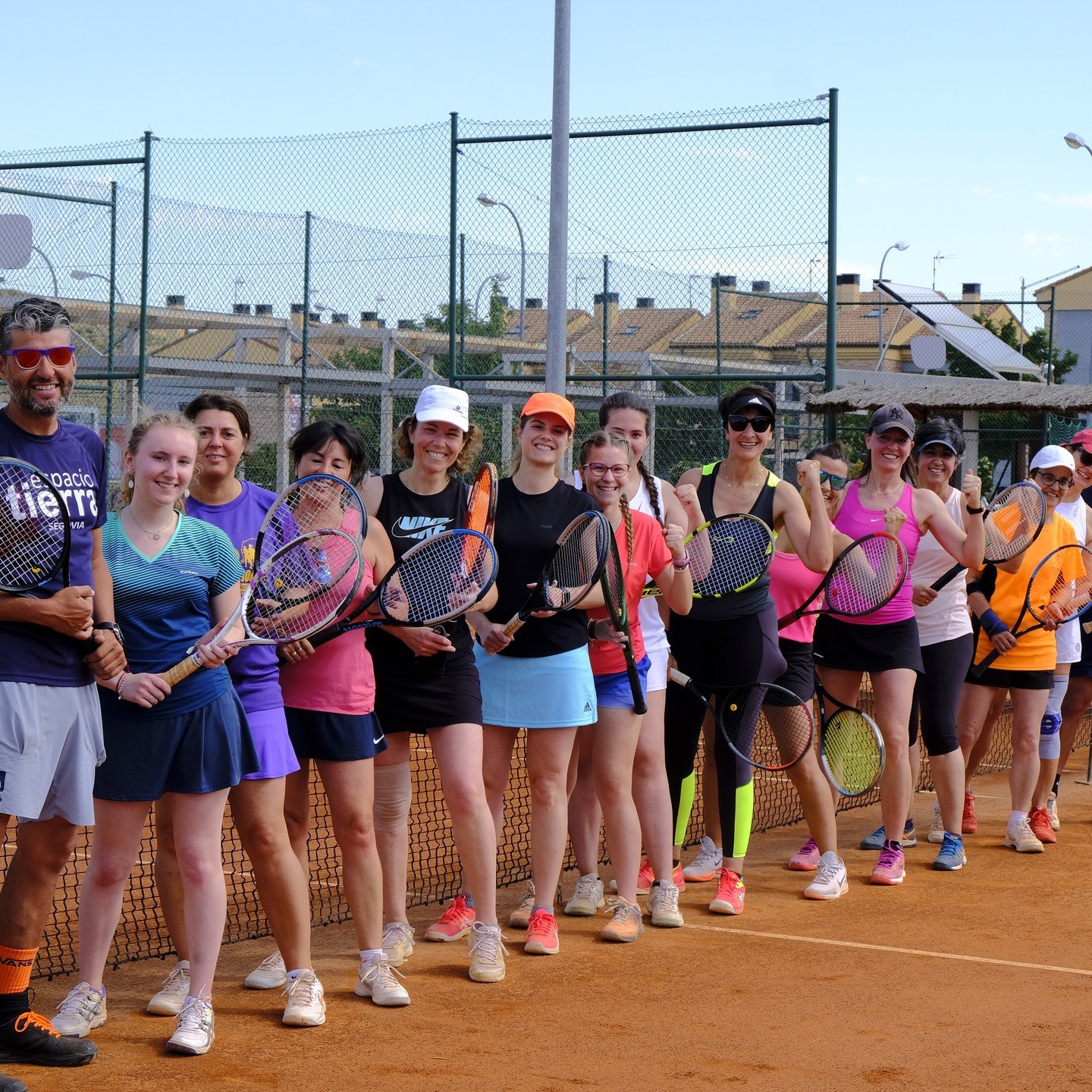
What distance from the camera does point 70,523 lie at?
132 inches

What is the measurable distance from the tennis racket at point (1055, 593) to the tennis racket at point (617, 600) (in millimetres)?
2336

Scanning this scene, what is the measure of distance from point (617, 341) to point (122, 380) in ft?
13.4

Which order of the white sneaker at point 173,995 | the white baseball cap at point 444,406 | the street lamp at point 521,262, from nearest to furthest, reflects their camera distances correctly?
1. the white sneaker at point 173,995
2. the white baseball cap at point 444,406
3. the street lamp at point 521,262

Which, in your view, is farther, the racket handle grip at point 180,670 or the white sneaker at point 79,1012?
the white sneaker at point 79,1012

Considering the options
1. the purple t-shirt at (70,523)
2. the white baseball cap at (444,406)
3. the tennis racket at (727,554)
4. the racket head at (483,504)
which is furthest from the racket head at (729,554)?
the purple t-shirt at (70,523)

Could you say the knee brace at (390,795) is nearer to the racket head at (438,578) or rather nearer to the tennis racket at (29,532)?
the racket head at (438,578)

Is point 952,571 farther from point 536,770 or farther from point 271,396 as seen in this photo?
point 271,396

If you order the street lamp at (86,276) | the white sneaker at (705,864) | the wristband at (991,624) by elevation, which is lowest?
the white sneaker at (705,864)

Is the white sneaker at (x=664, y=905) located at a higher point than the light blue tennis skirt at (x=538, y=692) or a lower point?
lower

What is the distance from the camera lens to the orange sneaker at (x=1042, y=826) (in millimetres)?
6633

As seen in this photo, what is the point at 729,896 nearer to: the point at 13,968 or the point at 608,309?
the point at 13,968

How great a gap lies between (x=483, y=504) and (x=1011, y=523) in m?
2.88

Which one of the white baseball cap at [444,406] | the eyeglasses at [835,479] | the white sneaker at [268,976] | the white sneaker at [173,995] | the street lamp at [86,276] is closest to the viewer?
the white sneaker at [173,995]

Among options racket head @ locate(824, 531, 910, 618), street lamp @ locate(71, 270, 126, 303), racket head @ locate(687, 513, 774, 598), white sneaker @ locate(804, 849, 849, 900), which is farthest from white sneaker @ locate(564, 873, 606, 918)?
street lamp @ locate(71, 270, 126, 303)
